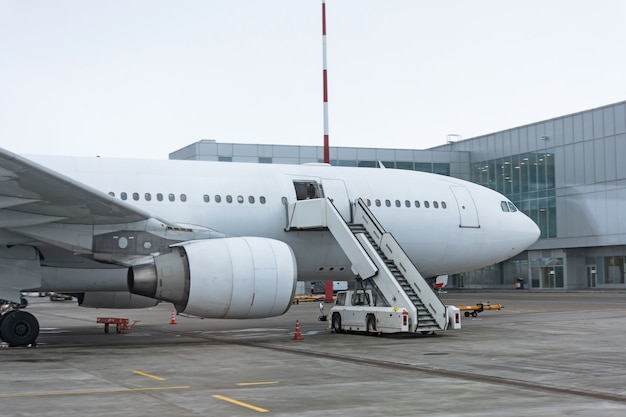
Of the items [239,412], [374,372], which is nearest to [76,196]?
[374,372]

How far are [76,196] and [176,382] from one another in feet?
17.2

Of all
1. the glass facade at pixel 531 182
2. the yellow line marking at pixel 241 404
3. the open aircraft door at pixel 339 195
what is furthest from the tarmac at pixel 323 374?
the glass facade at pixel 531 182

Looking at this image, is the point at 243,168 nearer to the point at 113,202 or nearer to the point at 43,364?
the point at 113,202

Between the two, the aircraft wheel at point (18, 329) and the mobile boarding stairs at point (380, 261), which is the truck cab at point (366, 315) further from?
the aircraft wheel at point (18, 329)

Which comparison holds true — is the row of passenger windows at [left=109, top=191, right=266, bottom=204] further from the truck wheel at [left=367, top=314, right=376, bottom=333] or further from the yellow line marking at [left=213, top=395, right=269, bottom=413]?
the yellow line marking at [left=213, top=395, right=269, bottom=413]

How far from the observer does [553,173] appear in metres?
55.4

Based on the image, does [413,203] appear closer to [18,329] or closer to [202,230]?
[202,230]

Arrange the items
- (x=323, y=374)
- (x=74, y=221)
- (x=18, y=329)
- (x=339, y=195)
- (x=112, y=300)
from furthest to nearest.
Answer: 1. (x=339, y=195)
2. (x=112, y=300)
3. (x=18, y=329)
4. (x=74, y=221)
5. (x=323, y=374)

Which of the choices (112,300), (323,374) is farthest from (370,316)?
(323,374)

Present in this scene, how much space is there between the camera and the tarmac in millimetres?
8516

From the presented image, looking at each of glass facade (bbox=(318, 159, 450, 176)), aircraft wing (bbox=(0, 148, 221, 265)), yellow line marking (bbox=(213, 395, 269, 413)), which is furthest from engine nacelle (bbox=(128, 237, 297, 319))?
glass facade (bbox=(318, 159, 450, 176))

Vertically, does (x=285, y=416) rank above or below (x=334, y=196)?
below

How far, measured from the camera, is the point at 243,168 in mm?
19500

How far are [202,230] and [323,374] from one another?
671cm
